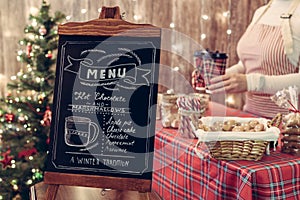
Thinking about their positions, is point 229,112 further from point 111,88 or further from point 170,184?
point 111,88

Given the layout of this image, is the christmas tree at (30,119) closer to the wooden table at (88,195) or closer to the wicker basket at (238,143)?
the wooden table at (88,195)

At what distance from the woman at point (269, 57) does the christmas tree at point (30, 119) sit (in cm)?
124

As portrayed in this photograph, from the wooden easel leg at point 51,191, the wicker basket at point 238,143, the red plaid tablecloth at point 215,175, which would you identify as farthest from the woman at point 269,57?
the wooden easel leg at point 51,191

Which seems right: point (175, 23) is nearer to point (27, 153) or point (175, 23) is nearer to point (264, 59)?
point (264, 59)

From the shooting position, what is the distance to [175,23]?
10.2ft

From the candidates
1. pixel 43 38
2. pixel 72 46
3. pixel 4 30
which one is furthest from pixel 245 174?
pixel 4 30

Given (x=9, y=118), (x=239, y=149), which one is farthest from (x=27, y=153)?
(x=239, y=149)

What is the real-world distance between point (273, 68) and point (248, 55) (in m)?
0.20

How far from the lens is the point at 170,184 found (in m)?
1.62

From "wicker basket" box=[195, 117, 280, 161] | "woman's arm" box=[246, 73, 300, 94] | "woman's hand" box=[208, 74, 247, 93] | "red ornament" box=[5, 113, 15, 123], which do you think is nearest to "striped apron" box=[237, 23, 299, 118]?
"woman's arm" box=[246, 73, 300, 94]

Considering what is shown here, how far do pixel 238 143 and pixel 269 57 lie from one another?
39.4 inches

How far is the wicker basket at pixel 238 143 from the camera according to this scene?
1317 mm

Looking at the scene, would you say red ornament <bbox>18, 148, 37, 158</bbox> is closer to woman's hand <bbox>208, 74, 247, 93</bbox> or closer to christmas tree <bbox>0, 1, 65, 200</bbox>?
christmas tree <bbox>0, 1, 65, 200</bbox>

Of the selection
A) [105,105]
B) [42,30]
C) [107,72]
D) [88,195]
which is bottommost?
[88,195]
